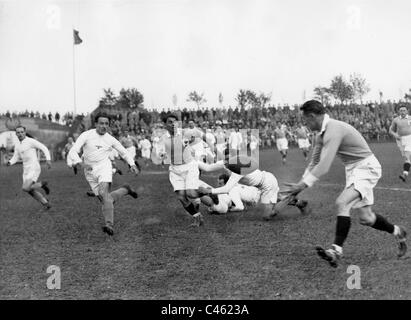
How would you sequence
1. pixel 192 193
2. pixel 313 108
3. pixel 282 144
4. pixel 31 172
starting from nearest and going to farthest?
pixel 313 108, pixel 192 193, pixel 31 172, pixel 282 144

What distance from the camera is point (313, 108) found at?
541cm

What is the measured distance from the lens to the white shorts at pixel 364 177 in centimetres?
560

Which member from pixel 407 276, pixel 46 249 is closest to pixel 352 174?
pixel 407 276

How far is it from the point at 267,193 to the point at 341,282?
4233 mm

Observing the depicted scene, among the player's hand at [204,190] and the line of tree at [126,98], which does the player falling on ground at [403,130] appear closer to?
the player's hand at [204,190]

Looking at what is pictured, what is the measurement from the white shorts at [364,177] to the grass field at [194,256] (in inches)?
25.1

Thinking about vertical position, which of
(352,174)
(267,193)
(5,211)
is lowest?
(5,211)

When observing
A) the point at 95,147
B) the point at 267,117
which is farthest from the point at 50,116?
the point at 95,147

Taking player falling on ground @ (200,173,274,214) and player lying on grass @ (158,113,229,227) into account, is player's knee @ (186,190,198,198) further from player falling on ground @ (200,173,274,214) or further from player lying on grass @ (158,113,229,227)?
player falling on ground @ (200,173,274,214)

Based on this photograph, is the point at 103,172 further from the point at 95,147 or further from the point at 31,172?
the point at 31,172

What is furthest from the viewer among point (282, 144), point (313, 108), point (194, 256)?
point (282, 144)

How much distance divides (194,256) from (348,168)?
203 centimetres

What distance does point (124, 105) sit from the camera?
65.2 metres

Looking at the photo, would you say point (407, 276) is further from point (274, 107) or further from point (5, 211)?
point (274, 107)
